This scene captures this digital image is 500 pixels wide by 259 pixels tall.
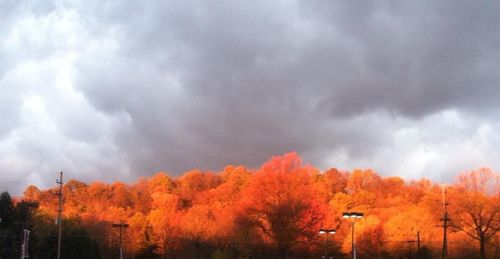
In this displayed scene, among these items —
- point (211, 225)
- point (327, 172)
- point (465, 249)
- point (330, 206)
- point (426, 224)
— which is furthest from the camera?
point (327, 172)

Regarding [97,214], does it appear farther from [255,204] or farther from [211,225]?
[255,204]

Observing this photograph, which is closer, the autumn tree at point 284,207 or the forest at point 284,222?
the forest at point 284,222

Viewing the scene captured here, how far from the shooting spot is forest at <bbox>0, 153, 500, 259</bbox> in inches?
3231

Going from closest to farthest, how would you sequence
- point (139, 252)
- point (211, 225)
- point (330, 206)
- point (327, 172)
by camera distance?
point (330, 206) → point (211, 225) → point (139, 252) → point (327, 172)

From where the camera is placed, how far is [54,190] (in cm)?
14525

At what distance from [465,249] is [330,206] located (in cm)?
2565

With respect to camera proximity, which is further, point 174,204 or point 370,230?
point 174,204

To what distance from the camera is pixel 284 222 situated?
90.2m

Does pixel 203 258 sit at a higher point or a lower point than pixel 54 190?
A: lower

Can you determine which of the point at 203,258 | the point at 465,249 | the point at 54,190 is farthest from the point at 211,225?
the point at 54,190

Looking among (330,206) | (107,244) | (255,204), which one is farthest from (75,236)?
(330,206)

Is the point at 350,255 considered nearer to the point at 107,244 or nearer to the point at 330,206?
the point at 330,206

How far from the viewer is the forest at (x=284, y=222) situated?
82062 millimetres

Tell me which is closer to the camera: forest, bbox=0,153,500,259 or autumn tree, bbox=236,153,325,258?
forest, bbox=0,153,500,259
